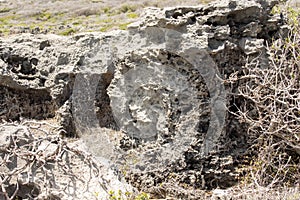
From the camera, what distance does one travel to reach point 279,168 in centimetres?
424

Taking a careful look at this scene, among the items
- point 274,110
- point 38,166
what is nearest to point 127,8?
point 274,110

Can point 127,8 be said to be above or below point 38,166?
above

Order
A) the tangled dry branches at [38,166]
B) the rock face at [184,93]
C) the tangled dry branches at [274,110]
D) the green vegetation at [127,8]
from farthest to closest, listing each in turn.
→ the green vegetation at [127,8] < the rock face at [184,93] < the tangled dry branches at [274,110] < the tangled dry branches at [38,166]

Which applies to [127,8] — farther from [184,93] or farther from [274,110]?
[274,110]

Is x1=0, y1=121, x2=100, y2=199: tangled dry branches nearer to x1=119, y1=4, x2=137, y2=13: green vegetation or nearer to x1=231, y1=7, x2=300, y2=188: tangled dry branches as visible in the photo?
x1=231, y1=7, x2=300, y2=188: tangled dry branches

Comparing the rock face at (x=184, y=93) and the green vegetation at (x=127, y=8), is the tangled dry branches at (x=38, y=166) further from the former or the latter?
the green vegetation at (x=127, y=8)

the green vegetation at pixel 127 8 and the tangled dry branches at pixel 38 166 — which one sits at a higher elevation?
the green vegetation at pixel 127 8

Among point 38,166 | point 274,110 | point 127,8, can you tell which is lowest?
point 38,166

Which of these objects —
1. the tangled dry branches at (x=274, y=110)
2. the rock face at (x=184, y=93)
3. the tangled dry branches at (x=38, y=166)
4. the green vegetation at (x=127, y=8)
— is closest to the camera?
the tangled dry branches at (x=38, y=166)

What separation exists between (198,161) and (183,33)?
62.2 inches

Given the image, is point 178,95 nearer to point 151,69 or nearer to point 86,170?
point 151,69

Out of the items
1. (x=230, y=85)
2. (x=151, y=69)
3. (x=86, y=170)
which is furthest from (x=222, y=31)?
(x=86, y=170)

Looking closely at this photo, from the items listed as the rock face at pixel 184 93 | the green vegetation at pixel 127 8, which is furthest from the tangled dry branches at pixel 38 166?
the green vegetation at pixel 127 8

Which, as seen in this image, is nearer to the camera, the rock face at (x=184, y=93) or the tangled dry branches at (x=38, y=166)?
the tangled dry branches at (x=38, y=166)
